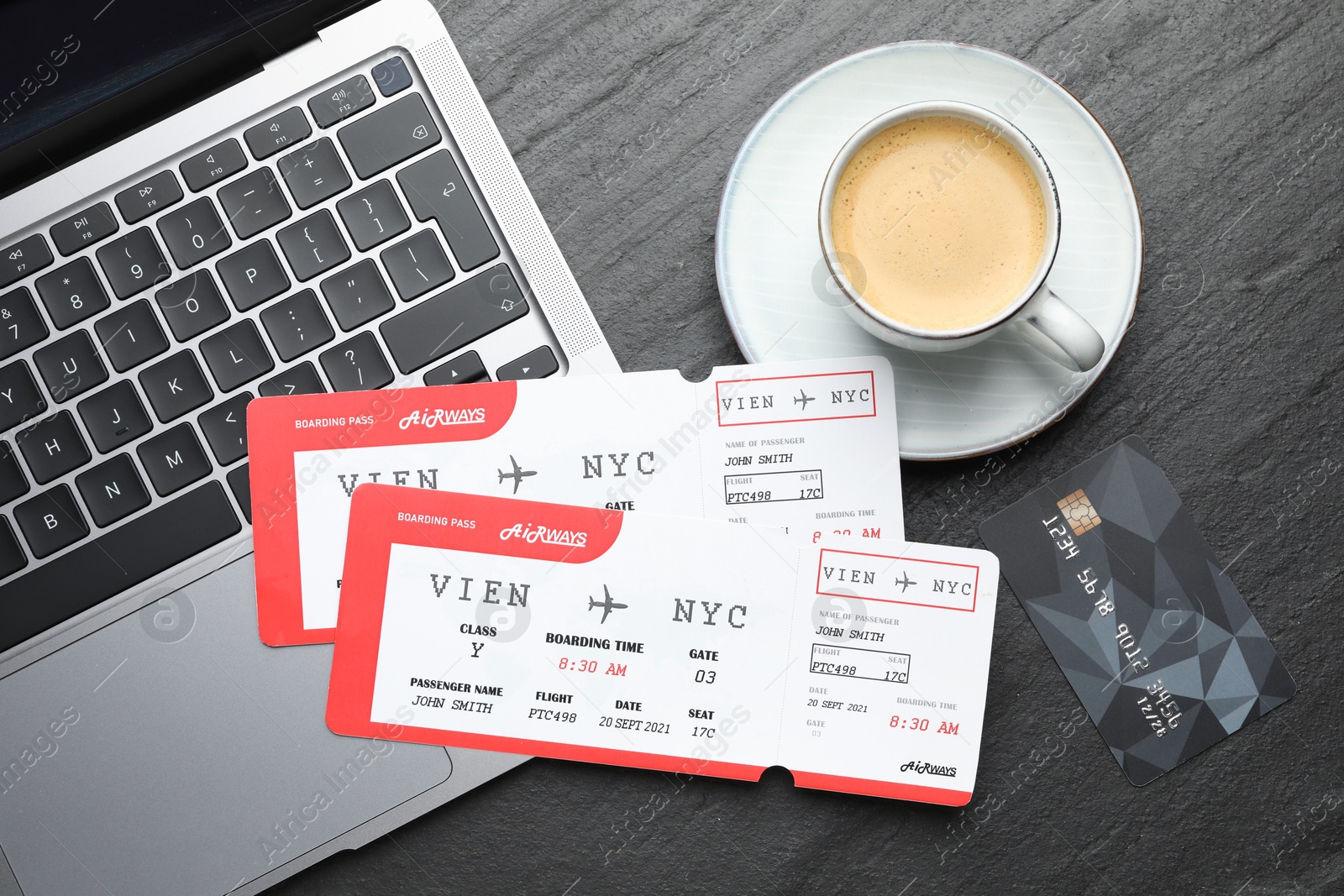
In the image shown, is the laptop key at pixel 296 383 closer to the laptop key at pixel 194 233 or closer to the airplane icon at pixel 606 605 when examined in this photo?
the laptop key at pixel 194 233

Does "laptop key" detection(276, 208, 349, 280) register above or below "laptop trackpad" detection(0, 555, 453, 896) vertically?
above

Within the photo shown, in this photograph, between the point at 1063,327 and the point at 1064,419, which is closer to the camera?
the point at 1063,327

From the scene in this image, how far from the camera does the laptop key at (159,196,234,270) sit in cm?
67

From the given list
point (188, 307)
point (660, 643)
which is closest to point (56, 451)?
point (188, 307)

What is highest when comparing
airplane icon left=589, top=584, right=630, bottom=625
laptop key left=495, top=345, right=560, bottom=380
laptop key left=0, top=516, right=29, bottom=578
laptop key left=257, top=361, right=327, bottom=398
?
laptop key left=257, top=361, right=327, bottom=398

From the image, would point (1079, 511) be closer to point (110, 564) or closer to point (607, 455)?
point (607, 455)

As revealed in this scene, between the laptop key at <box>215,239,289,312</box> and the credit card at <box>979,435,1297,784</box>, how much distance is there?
607 mm

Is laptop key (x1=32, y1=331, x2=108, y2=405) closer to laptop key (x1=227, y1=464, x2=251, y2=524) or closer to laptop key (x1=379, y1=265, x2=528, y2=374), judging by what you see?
laptop key (x1=227, y1=464, x2=251, y2=524)

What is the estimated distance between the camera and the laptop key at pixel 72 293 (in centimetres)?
66

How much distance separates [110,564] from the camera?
2.14 ft

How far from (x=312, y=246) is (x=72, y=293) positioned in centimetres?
19

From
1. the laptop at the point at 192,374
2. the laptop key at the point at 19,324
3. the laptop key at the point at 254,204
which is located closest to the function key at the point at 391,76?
the laptop at the point at 192,374

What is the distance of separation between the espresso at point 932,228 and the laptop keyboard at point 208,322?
0.88 feet

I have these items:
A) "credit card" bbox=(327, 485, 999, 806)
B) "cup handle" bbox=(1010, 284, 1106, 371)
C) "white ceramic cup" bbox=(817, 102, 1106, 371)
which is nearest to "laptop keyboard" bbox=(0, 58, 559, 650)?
Answer: "credit card" bbox=(327, 485, 999, 806)
